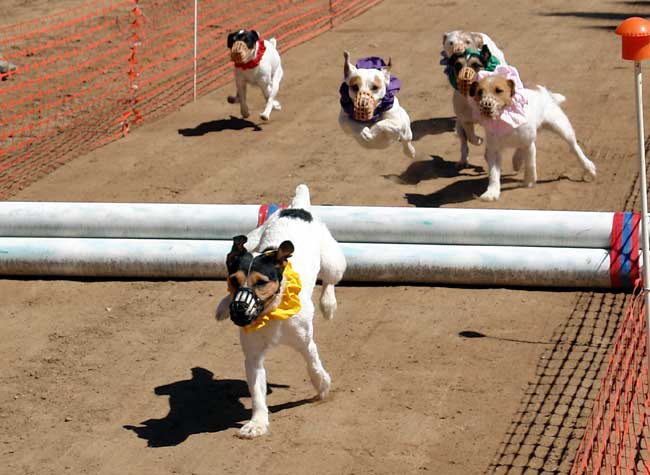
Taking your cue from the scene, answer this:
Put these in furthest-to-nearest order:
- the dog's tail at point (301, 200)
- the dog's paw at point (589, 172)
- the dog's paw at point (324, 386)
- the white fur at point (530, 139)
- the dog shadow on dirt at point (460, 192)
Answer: the dog's paw at point (589, 172) → the dog shadow on dirt at point (460, 192) → the white fur at point (530, 139) → the dog's tail at point (301, 200) → the dog's paw at point (324, 386)

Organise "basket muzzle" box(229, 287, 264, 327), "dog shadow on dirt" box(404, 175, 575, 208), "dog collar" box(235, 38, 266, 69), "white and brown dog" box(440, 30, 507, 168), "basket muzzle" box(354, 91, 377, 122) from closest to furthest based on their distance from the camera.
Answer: "basket muzzle" box(229, 287, 264, 327)
"basket muzzle" box(354, 91, 377, 122)
"white and brown dog" box(440, 30, 507, 168)
"dog shadow on dirt" box(404, 175, 575, 208)
"dog collar" box(235, 38, 266, 69)

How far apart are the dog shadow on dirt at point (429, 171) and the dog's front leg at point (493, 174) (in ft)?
3.78

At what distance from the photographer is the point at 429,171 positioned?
15.2 metres

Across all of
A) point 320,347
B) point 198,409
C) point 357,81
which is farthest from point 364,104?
point 198,409

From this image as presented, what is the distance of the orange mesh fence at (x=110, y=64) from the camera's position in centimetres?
1755

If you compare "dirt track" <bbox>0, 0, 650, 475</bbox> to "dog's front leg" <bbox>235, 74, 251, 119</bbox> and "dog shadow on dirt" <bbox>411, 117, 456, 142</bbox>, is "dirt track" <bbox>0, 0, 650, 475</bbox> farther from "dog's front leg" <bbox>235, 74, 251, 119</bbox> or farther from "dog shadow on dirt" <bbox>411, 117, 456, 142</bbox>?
"dog's front leg" <bbox>235, 74, 251, 119</bbox>

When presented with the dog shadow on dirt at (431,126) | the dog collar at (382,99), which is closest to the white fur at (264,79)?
the dog shadow on dirt at (431,126)

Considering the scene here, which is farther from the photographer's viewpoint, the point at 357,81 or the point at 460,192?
the point at 460,192

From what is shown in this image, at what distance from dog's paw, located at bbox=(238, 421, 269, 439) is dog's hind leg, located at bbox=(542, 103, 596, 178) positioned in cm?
618

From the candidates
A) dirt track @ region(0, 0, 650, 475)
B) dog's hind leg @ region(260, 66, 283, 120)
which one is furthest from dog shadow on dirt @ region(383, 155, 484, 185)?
dog's hind leg @ region(260, 66, 283, 120)

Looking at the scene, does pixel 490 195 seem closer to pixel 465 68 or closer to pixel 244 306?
pixel 465 68

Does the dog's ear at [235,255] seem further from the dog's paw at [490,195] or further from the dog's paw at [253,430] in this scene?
the dog's paw at [490,195]

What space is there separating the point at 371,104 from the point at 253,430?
4624 millimetres

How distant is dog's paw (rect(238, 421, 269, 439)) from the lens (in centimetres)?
891
